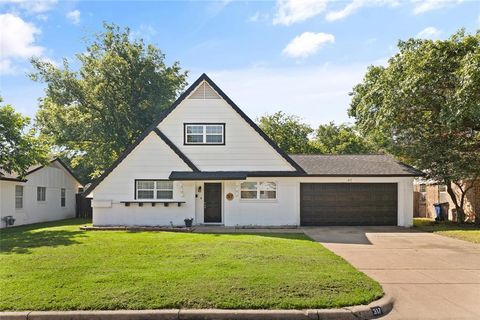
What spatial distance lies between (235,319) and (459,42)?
17352 mm

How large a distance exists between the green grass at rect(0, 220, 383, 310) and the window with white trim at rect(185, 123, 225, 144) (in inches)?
330

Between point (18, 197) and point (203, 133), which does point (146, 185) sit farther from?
point (18, 197)

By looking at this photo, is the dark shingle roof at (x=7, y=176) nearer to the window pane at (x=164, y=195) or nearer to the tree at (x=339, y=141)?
the window pane at (x=164, y=195)

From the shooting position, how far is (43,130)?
2931 cm

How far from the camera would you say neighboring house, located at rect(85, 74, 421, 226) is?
17781 millimetres

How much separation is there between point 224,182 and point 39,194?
12.7 meters

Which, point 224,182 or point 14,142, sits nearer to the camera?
point 14,142

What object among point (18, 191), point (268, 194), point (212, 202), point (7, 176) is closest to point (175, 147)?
point (212, 202)

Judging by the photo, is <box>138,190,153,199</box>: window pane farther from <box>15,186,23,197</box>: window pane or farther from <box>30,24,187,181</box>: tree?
<box>30,24,187,181</box>: tree

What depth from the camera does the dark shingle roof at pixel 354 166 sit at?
18.3 m

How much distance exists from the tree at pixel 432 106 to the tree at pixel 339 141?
20201mm

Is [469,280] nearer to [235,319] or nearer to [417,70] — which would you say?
[235,319]

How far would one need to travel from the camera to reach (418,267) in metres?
9.12

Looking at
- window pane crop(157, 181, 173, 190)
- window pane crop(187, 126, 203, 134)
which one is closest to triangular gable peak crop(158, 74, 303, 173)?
window pane crop(187, 126, 203, 134)
